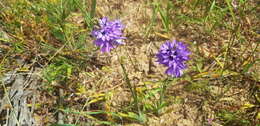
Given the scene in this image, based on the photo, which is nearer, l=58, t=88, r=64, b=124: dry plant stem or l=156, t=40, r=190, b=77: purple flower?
l=156, t=40, r=190, b=77: purple flower

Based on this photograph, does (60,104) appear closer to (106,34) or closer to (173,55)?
(106,34)

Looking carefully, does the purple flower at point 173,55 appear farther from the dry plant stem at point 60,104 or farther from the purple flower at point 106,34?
the dry plant stem at point 60,104

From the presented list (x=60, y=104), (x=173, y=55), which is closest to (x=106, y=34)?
(x=173, y=55)

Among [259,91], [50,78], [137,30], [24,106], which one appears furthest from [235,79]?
[24,106]

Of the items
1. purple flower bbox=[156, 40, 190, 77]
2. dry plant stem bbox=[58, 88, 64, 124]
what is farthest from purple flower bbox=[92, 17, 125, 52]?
dry plant stem bbox=[58, 88, 64, 124]

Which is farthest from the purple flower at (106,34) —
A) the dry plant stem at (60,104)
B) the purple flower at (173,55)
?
the dry plant stem at (60,104)

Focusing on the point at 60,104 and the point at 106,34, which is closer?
the point at 106,34

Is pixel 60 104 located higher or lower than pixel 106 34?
lower

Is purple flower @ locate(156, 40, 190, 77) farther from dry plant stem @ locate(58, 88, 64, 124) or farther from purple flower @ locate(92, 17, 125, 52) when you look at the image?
dry plant stem @ locate(58, 88, 64, 124)

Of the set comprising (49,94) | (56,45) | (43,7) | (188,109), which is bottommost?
(188,109)

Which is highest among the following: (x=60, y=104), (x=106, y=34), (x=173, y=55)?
(x=106, y=34)

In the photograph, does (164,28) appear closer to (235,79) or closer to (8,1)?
(235,79)
